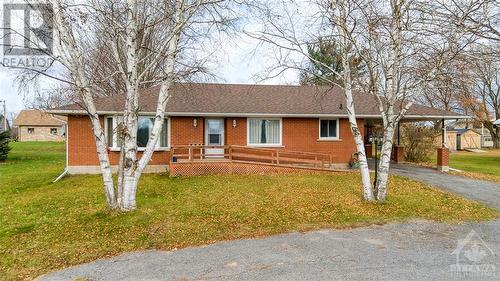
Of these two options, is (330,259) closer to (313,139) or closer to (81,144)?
(313,139)

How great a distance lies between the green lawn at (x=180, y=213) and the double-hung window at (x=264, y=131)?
11.6 feet

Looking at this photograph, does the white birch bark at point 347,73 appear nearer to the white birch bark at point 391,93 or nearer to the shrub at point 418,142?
the white birch bark at point 391,93

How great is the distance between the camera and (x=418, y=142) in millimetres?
19422

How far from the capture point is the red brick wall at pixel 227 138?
14.0m

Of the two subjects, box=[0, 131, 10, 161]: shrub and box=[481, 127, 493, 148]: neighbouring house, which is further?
box=[481, 127, 493, 148]: neighbouring house

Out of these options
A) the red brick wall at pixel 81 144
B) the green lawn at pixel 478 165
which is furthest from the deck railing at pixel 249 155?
the green lawn at pixel 478 165

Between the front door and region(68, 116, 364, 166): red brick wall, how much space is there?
0.27 meters

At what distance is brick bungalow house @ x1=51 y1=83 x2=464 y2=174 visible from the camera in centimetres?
1403

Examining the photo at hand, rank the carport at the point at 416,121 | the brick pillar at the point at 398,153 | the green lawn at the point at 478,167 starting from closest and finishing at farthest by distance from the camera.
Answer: the green lawn at the point at 478,167
the carport at the point at 416,121
the brick pillar at the point at 398,153

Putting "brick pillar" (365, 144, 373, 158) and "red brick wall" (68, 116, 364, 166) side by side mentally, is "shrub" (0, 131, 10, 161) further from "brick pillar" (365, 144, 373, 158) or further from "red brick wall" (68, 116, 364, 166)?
"brick pillar" (365, 144, 373, 158)

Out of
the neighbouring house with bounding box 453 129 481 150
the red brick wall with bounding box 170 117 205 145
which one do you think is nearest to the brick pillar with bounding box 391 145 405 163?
the red brick wall with bounding box 170 117 205 145

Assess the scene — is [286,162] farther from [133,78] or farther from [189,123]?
[133,78]

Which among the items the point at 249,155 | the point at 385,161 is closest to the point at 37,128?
the point at 249,155

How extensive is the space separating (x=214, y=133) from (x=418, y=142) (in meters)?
12.6
